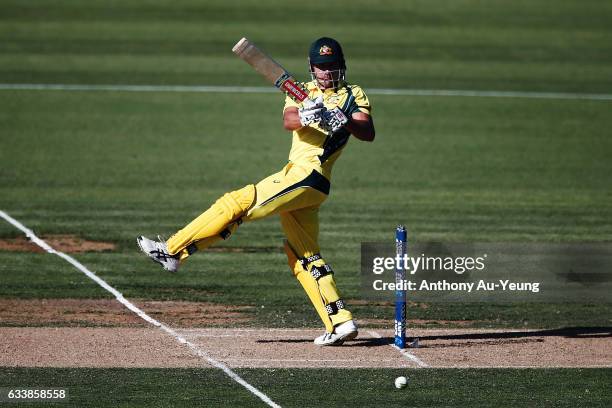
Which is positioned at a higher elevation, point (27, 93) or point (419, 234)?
point (27, 93)

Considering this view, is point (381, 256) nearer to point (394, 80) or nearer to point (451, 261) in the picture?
point (451, 261)

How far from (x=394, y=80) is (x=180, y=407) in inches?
705

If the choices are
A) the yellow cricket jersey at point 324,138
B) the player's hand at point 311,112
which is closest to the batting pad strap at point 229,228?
the yellow cricket jersey at point 324,138

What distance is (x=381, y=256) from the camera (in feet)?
47.6

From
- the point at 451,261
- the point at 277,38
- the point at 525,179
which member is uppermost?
the point at 277,38

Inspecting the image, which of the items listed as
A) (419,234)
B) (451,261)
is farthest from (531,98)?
(451,261)

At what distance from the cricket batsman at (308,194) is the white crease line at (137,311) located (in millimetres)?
812

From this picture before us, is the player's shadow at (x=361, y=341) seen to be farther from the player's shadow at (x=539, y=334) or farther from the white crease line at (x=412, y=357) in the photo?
the player's shadow at (x=539, y=334)

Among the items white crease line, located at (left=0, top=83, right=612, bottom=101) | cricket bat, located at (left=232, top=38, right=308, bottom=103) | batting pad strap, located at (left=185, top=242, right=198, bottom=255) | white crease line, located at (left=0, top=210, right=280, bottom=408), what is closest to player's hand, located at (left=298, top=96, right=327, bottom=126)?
cricket bat, located at (left=232, top=38, right=308, bottom=103)

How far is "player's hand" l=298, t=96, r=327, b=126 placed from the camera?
31.8ft

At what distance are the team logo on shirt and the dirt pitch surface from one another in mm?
2565

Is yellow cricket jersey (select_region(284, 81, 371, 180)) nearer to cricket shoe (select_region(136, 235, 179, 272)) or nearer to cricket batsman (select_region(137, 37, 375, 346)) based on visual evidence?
cricket batsman (select_region(137, 37, 375, 346))

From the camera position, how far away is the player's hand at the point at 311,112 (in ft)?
31.8

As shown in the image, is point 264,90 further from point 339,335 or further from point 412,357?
point 412,357
